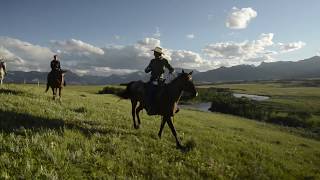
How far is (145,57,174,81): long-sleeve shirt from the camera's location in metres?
17.9

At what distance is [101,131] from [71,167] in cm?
587

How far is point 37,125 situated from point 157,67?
593 cm

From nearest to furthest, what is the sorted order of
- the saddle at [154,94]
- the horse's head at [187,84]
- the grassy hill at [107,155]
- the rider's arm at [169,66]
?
1. the grassy hill at [107,155]
2. the horse's head at [187,84]
3. the saddle at [154,94]
4. the rider's arm at [169,66]

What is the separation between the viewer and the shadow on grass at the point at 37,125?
1359 cm

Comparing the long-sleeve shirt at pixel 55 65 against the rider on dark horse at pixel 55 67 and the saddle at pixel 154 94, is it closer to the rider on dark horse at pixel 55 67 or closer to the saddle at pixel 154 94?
the rider on dark horse at pixel 55 67

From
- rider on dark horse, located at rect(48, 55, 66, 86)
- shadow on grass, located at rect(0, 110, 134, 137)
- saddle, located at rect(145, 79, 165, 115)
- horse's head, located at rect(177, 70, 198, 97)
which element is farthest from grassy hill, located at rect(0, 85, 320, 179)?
rider on dark horse, located at rect(48, 55, 66, 86)

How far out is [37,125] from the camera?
14.8 metres

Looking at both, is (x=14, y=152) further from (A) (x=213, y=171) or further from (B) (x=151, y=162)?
(A) (x=213, y=171)

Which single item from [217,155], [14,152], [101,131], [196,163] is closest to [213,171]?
[196,163]

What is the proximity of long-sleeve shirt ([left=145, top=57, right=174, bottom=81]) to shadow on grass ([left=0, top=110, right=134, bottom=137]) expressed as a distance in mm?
2911

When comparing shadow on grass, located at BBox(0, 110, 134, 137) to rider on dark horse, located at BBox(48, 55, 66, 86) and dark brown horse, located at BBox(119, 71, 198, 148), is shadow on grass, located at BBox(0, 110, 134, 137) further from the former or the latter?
rider on dark horse, located at BBox(48, 55, 66, 86)

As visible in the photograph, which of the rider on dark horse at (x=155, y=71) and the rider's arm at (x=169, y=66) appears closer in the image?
the rider on dark horse at (x=155, y=71)

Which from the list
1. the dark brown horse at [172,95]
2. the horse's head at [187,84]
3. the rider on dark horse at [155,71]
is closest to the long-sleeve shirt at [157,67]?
the rider on dark horse at [155,71]

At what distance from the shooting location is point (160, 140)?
17.0 metres
